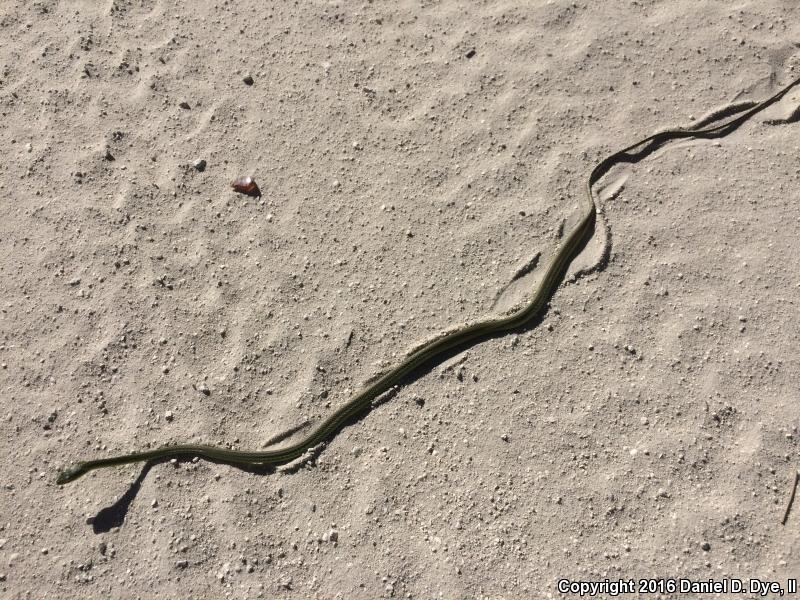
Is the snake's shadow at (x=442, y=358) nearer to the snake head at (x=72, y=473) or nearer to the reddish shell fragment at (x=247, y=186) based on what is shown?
the snake head at (x=72, y=473)

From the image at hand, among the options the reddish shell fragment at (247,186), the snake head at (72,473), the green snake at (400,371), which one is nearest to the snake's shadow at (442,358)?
the green snake at (400,371)

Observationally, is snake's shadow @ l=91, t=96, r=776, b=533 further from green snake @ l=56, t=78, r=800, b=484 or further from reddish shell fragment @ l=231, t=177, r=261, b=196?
reddish shell fragment @ l=231, t=177, r=261, b=196

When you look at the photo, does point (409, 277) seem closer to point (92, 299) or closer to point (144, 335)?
point (144, 335)

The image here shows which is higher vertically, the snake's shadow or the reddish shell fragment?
the reddish shell fragment

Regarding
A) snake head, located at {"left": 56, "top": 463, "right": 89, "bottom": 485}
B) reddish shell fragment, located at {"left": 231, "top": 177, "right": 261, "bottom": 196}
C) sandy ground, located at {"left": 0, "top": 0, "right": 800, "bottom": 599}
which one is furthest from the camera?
reddish shell fragment, located at {"left": 231, "top": 177, "right": 261, "bottom": 196}

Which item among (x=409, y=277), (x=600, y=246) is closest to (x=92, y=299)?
(x=409, y=277)

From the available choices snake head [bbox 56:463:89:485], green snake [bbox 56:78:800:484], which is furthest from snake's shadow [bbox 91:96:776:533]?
snake head [bbox 56:463:89:485]

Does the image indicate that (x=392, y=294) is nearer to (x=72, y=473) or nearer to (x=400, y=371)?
(x=400, y=371)

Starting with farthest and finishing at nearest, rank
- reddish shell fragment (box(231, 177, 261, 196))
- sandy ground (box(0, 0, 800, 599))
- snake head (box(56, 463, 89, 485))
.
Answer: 1. reddish shell fragment (box(231, 177, 261, 196))
2. snake head (box(56, 463, 89, 485))
3. sandy ground (box(0, 0, 800, 599))

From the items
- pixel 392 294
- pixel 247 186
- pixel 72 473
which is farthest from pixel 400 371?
pixel 72 473
